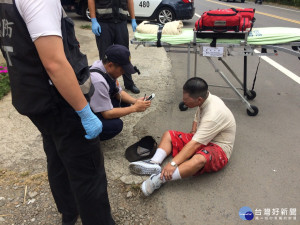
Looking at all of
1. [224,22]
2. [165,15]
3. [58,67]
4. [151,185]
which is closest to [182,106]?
[224,22]

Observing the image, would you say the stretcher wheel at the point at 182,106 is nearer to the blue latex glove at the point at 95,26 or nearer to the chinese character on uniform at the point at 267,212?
the blue latex glove at the point at 95,26

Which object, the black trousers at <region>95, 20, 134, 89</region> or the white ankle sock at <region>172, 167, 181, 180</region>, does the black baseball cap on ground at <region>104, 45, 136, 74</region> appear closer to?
the white ankle sock at <region>172, 167, 181, 180</region>

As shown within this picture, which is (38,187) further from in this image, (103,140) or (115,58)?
(115,58)

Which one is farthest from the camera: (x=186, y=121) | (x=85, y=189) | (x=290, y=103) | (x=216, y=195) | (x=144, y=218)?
(x=290, y=103)

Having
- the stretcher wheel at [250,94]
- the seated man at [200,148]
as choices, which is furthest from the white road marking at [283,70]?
the seated man at [200,148]

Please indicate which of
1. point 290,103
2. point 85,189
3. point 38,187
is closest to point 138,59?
point 290,103

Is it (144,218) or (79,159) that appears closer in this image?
(79,159)

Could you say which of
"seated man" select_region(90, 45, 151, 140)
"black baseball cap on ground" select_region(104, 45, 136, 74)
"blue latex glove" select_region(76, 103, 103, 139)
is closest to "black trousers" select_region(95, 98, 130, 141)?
"seated man" select_region(90, 45, 151, 140)

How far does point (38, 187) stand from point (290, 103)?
3586 mm

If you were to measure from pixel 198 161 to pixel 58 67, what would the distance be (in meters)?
1.54

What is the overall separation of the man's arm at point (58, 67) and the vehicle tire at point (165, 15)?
29.0 ft

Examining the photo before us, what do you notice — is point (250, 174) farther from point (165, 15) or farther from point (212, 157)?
point (165, 15)

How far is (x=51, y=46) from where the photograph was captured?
1.19 m

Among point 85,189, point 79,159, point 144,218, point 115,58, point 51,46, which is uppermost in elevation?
point 51,46
